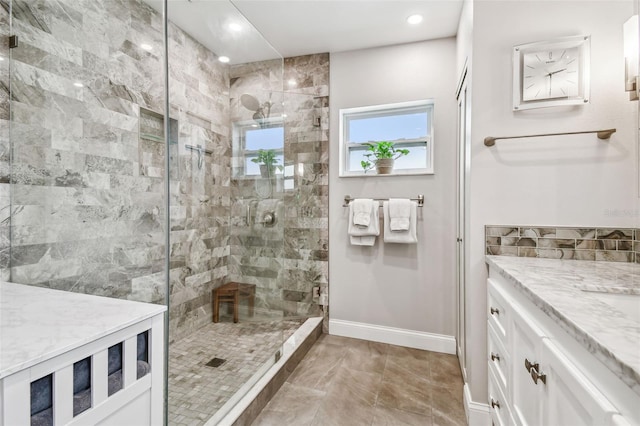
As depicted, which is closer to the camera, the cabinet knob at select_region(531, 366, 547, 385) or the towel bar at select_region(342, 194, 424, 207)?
the cabinet knob at select_region(531, 366, 547, 385)

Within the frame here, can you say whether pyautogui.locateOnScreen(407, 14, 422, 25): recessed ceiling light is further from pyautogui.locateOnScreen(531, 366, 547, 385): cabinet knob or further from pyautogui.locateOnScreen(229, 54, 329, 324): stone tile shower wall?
pyautogui.locateOnScreen(531, 366, 547, 385): cabinet knob

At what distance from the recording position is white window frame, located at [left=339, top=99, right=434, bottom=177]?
8.50ft

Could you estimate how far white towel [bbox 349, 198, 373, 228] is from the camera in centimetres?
257

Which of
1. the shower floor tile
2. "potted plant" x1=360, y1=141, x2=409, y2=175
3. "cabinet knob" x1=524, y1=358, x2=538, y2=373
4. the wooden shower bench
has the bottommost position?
the shower floor tile

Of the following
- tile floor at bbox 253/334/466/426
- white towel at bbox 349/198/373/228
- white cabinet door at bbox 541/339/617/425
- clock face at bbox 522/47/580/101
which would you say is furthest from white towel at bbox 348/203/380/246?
white cabinet door at bbox 541/339/617/425

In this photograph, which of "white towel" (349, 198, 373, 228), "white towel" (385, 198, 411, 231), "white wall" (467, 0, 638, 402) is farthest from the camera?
"white towel" (349, 198, 373, 228)

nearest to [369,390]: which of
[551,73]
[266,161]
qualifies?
[266,161]

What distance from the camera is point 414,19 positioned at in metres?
2.25

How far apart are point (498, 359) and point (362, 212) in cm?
148

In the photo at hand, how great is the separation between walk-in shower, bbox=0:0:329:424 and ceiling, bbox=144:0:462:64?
15 millimetres

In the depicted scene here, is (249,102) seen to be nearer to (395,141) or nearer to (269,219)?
(269,219)

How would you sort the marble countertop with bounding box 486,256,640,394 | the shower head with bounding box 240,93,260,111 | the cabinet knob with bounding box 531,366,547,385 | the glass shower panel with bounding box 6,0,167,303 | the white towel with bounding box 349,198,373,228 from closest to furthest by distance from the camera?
the marble countertop with bounding box 486,256,640,394
the cabinet knob with bounding box 531,366,547,385
the glass shower panel with bounding box 6,0,167,303
the shower head with bounding box 240,93,260,111
the white towel with bounding box 349,198,373,228

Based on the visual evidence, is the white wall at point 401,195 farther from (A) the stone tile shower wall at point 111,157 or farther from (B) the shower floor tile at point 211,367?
(A) the stone tile shower wall at point 111,157

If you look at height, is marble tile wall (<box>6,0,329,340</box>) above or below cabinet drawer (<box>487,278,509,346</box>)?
above
